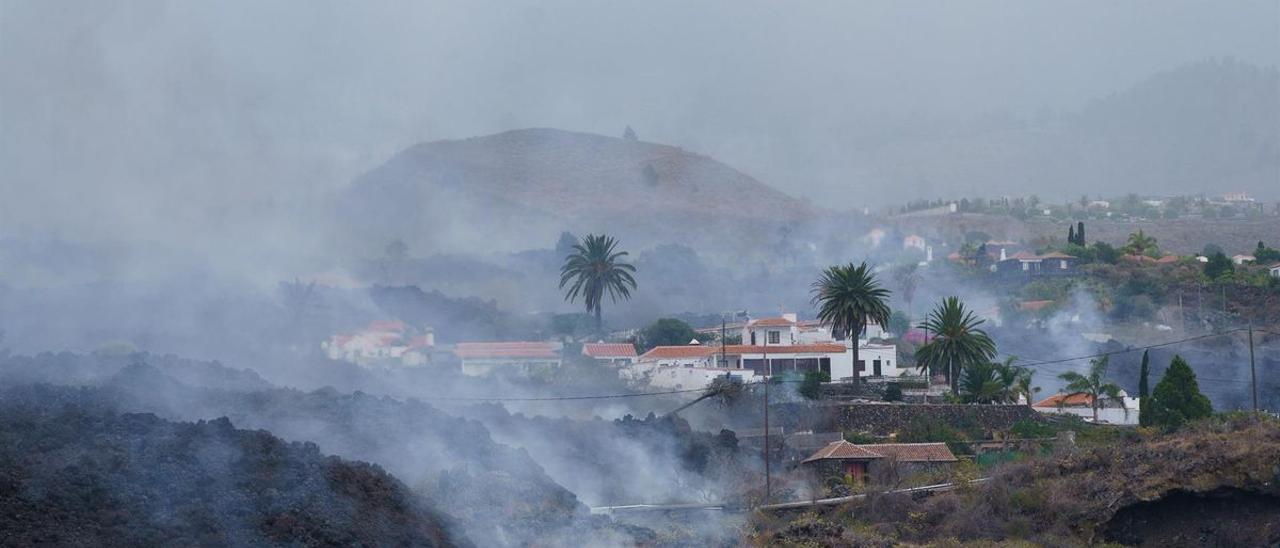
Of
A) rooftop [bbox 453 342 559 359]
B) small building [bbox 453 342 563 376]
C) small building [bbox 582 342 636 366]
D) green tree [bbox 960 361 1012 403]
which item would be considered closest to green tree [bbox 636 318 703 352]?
small building [bbox 582 342 636 366]

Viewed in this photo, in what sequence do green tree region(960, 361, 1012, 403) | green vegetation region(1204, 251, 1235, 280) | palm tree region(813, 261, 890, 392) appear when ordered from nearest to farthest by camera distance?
green tree region(960, 361, 1012, 403)
palm tree region(813, 261, 890, 392)
green vegetation region(1204, 251, 1235, 280)

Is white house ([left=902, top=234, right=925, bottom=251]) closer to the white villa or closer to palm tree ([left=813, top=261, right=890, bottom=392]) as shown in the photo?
the white villa

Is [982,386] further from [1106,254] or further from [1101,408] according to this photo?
[1106,254]

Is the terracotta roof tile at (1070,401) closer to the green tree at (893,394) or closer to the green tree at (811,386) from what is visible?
the green tree at (893,394)

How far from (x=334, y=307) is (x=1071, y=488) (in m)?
48.6

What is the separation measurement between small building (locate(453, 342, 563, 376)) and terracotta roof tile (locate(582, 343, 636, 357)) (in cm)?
177

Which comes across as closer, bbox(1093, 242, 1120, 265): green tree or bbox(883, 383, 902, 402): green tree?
bbox(883, 383, 902, 402): green tree

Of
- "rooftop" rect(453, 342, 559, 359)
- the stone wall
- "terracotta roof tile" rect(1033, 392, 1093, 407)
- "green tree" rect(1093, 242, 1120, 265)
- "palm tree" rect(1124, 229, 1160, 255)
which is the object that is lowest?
the stone wall

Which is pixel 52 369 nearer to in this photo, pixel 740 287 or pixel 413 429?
pixel 413 429

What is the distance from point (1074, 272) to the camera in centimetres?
12281

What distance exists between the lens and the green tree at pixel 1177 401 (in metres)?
66.9

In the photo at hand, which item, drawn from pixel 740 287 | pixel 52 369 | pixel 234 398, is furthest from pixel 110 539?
pixel 740 287

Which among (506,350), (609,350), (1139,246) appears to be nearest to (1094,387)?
(609,350)

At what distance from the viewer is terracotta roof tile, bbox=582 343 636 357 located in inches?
3575
